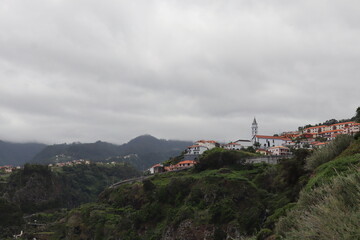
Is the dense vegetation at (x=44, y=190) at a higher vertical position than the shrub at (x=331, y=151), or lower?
lower

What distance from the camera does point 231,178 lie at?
42.6m

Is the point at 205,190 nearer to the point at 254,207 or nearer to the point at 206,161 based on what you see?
the point at 254,207

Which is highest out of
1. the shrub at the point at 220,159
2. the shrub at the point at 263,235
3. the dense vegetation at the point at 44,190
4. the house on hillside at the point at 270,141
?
the house on hillside at the point at 270,141

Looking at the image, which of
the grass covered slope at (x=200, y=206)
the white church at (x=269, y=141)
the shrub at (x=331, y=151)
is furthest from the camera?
the white church at (x=269, y=141)

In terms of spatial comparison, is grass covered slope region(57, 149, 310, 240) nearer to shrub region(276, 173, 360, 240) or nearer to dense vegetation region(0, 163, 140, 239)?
shrub region(276, 173, 360, 240)

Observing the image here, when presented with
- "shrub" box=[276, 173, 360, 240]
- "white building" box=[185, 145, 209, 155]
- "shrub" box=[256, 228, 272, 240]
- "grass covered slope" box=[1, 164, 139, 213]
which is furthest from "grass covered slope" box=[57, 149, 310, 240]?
"grass covered slope" box=[1, 164, 139, 213]

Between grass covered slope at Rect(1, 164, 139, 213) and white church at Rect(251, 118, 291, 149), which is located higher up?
white church at Rect(251, 118, 291, 149)

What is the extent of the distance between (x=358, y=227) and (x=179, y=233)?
107 ft

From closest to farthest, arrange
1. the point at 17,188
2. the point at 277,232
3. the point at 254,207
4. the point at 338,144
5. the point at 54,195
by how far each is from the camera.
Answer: the point at 277,232, the point at 338,144, the point at 254,207, the point at 17,188, the point at 54,195

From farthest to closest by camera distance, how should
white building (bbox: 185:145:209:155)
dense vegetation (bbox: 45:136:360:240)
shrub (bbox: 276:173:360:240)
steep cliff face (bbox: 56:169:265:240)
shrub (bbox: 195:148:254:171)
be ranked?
white building (bbox: 185:145:209:155) → shrub (bbox: 195:148:254:171) → steep cliff face (bbox: 56:169:265:240) → dense vegetation (bbox: 45:136:360:240) → shrub (bbox: 276:173:360:240)

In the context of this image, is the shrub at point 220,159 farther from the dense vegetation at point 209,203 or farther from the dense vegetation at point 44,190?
the dense vegetation at point 44,190

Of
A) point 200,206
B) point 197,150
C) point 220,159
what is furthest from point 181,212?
point 197,150

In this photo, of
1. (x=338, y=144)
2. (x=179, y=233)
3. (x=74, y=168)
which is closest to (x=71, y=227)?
(x=179, y=233)

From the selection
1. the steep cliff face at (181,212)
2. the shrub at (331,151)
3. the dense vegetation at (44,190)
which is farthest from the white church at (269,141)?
the shrub at (331,151)
